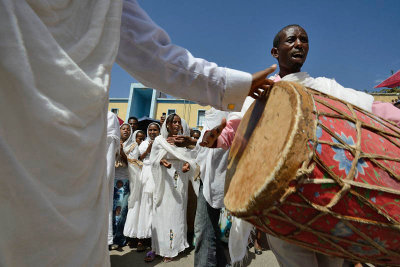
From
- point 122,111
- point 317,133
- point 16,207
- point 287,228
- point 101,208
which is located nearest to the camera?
point 16,207

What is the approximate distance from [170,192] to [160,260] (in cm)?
95

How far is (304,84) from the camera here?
175 cm

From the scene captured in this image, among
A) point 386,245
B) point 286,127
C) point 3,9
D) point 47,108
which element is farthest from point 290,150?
point 3,9

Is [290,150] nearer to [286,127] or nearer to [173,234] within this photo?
[286,127]

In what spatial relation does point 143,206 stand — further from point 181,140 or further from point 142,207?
point 181,140

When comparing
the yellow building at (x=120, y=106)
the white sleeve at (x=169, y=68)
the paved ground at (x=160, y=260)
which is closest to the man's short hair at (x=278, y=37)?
the white sleeve at (x=169, y=68)

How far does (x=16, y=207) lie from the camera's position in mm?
643

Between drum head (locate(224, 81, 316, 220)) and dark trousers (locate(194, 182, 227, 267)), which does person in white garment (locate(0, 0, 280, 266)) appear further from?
dark trousers (locate(194, 182, 227, 267))

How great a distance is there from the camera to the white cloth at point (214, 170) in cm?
279

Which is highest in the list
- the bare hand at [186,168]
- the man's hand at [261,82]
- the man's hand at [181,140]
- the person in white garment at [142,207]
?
the man's hand at [261,82]

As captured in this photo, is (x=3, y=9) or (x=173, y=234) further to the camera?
(x=173, y=234)

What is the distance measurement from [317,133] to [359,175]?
24 centimetres

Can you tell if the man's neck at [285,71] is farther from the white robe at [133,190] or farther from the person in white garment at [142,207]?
the white robe at [133,190]

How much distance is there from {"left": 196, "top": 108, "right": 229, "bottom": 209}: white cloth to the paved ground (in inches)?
49.3
